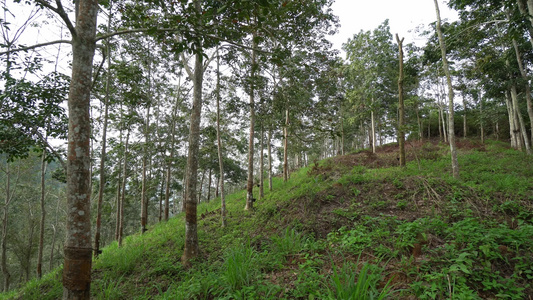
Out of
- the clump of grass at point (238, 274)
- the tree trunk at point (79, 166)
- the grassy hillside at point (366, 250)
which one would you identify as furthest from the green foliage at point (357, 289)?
the tree trunk at point (79, 166)

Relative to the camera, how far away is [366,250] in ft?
13.4

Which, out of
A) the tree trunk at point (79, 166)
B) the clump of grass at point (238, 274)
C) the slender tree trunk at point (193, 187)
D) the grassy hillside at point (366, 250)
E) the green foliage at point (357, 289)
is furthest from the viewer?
the slender tree trunk at point (193, 187)

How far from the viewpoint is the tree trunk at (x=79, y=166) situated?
2.50m

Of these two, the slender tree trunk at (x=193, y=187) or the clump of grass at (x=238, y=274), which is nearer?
the clump of grass at (x=238, y=274)

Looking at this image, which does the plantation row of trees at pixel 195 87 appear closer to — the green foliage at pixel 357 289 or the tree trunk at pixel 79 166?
the tree trunk at pixel 79 166

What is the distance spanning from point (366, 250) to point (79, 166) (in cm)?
483

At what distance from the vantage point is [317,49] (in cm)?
1146

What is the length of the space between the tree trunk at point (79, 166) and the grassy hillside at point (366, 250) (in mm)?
1524

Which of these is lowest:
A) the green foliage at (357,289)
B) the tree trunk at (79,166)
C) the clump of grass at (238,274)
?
the clump of grass at (238,274)

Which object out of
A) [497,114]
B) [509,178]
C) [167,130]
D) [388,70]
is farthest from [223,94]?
[497,114]

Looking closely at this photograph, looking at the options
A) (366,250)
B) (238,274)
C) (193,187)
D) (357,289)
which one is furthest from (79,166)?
(366,250)

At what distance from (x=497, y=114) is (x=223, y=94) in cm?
2125

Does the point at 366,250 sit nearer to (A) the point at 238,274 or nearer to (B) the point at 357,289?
(B) the point at 357,289

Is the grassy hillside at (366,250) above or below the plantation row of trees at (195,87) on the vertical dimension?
below
